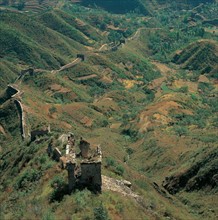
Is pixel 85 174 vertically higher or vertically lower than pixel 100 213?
higher

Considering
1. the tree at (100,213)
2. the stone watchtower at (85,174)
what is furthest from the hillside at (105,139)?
the stone watchtower at (85,174)

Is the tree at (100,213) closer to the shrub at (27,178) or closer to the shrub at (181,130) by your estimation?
the shrub at (27,178)

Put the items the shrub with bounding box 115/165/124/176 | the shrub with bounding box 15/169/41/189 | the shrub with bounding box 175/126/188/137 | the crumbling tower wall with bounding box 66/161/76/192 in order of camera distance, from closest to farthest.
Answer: the crumbling tower wall with bounding box 66/161/76/192
the shrub with bounding box 15/169/41/189
the shrub with bounding box 115/165/124/176
the shrub with bounding box 175/126/188/137

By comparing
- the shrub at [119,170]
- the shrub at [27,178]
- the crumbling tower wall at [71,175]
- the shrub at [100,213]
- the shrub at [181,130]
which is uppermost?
the crumbling tower wall at [71,175]

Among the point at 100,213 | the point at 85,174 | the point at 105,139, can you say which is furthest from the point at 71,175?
the point at 105,139

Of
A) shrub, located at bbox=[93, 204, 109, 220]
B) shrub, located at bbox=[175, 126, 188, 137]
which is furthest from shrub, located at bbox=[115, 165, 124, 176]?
shrub, located at bbox=[175, 126, 188, 137]

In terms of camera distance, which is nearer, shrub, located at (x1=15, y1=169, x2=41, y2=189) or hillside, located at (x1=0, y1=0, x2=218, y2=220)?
hillside, located at (x1=0, y1=0, x2=218, y2=220)

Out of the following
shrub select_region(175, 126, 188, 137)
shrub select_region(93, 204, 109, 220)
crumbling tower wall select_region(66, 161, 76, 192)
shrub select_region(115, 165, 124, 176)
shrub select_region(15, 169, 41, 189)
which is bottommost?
shrub select_region(175, 126, 188, 137)

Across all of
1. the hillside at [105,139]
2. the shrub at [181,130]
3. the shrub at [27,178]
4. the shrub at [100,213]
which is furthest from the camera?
the shrub at [181,130]

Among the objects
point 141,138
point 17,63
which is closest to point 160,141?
point 141,138

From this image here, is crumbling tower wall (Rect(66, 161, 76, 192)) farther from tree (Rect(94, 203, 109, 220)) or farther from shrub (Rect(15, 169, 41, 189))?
shrub (Rect(15, 169, 41, 189))

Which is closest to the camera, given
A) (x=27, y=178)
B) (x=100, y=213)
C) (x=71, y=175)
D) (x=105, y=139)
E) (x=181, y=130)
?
(x=100, y=213)

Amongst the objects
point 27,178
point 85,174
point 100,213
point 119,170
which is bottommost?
point 119,170

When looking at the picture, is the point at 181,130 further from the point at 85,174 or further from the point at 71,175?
the point at 71,175
